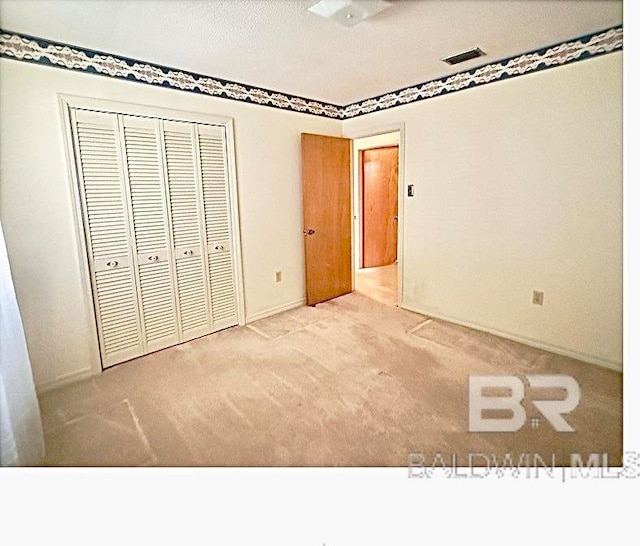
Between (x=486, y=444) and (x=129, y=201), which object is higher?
(x=129, y=201)

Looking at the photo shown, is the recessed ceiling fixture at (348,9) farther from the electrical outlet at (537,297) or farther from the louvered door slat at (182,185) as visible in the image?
the electrical outlet at (537,297)

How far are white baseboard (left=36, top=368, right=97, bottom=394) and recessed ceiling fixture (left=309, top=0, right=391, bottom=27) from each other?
273 cm

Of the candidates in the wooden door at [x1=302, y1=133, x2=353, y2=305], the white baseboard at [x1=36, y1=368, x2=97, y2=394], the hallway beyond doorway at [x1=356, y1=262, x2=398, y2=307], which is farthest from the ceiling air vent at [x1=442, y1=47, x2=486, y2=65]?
the white baseboard at [x1=36, y1=368, x2=97, y2=394]

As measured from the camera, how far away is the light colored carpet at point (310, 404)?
174cm

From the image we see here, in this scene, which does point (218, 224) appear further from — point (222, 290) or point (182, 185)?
point (222, 290)

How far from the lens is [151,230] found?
2750mm

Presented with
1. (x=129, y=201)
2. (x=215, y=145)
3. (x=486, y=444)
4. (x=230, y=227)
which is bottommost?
(x=486, y=444)

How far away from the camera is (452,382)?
2.34 metres

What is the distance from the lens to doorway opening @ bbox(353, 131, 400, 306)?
5407 millimetres

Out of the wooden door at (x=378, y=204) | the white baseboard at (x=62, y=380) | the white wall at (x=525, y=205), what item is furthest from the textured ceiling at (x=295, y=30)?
the wooden door at (x=378, y=204)

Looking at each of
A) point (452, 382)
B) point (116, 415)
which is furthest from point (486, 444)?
point (116, 415)

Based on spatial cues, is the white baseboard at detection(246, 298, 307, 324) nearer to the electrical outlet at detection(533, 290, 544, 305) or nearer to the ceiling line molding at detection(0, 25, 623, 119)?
the ceiling line molding at detection(0, 25, 623, 119)

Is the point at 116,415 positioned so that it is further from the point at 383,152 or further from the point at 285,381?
the point at 383,152
